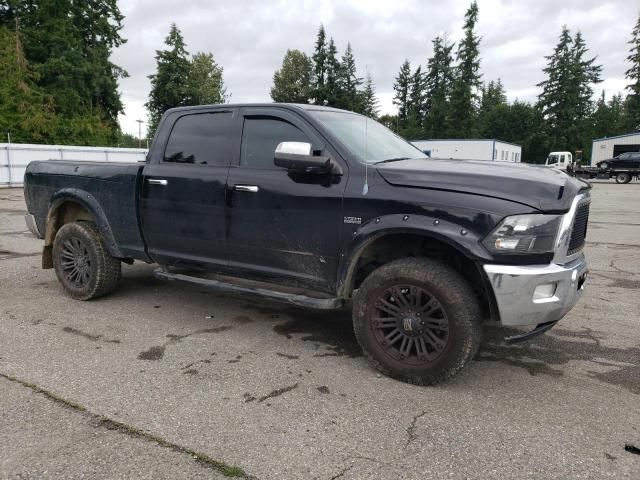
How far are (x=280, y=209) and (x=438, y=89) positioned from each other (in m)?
74.6

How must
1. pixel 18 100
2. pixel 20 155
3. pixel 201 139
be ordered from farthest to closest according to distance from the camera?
1. pixel 18 100
2. pixel 20 155
3. pixel 201 139

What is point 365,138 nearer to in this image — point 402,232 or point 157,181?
point 402,232

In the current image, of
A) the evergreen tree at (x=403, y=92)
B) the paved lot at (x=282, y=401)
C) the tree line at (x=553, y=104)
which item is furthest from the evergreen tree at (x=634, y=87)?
the paved lot at (x=282, y=401)

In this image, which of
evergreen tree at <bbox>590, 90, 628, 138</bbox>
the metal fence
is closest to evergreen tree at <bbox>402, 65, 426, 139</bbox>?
evergreen tree at <bbox>590, 90, 628, 138</bbox>

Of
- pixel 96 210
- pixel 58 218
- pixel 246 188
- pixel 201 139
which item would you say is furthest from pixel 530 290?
pixel 58 218

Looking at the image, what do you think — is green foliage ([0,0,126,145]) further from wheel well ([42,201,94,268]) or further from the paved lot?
the paved lot

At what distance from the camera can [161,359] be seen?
3818 millimetres

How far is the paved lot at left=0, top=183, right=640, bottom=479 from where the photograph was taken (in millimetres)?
2553

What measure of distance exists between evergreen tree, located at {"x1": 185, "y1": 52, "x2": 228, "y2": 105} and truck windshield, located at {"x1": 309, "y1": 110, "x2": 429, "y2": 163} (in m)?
55.8

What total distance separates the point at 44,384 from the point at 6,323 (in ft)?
5.23

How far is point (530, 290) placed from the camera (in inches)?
123

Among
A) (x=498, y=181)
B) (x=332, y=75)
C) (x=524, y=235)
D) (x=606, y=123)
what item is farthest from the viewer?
(x=606, y=123)

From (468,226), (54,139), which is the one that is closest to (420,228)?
(468,226)

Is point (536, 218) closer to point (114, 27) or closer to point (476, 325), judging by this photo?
point (476, 325)
